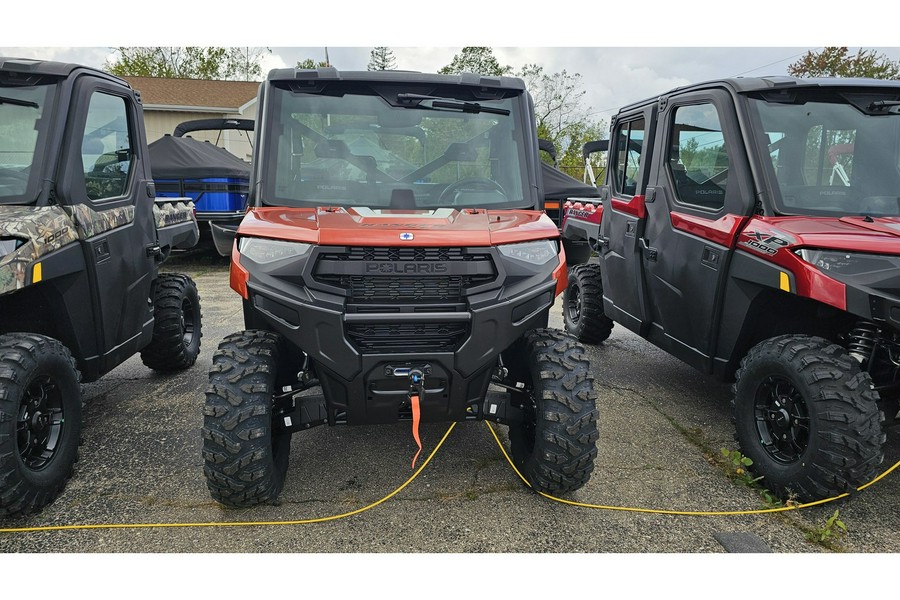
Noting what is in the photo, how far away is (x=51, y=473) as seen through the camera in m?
2.89

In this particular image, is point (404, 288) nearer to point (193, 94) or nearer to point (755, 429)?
point (755, 429)

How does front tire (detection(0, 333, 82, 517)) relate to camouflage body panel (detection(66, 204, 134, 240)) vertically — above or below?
below

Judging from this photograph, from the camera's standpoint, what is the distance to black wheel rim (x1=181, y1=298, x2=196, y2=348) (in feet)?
17.3

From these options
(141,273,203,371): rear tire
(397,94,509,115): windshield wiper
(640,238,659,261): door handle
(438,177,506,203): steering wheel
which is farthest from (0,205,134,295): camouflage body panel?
(640,238,659,261): door handle

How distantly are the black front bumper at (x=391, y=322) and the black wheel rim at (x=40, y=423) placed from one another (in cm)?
124

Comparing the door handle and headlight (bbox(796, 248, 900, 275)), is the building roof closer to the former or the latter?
the door handle

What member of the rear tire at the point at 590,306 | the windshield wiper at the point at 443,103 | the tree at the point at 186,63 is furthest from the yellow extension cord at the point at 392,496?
the tree at the point at 186,63

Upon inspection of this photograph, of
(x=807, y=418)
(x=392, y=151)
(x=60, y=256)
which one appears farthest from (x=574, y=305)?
(x=60, y=256)

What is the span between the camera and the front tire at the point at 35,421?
8.48 ft

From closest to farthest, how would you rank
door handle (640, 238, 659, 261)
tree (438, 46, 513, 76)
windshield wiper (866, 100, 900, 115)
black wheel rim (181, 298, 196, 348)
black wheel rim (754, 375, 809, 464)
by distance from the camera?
black wheel rim (754, 375, 809, 464)
windshield wiper (866, 100, 900, 115)
door handle (640, 238, 659, 261)
black wheel rim (181, 298, 196, 348)
tree (438, 46, 513, 76)

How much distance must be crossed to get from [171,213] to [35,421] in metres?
2.49

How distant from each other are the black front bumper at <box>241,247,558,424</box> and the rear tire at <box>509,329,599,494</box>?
9.9 inches

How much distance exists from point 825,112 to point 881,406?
5.94 feet

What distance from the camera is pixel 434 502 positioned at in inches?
118
